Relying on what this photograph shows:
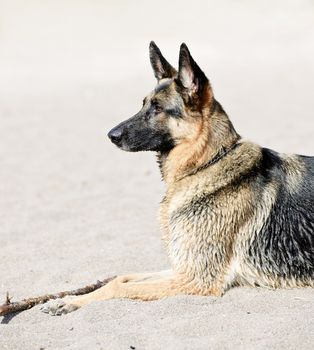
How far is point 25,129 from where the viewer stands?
49.2 feet

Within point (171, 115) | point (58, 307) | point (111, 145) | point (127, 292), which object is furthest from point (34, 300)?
point (111, 145)

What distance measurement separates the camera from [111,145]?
45.8 ft

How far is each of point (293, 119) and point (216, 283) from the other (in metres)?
9.96

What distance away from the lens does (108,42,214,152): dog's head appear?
219 inches

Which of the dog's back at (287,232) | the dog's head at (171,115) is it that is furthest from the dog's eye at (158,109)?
the dog's back at (287,232)

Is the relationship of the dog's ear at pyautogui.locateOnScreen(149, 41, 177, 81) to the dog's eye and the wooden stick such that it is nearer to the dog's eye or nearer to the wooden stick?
the dog's eye

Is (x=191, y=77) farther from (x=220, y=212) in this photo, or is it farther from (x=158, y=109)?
(x=220, y=212)

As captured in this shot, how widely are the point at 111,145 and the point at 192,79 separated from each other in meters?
8.52

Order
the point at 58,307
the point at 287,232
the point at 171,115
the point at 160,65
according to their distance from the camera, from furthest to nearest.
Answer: the point at 160,65 → the point at 171,115 → the point at 287,232 → the point at 58,307

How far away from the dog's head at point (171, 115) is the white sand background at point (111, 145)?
1338 millimetres

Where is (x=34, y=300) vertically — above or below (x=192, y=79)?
below

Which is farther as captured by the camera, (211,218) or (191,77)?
(191,77)

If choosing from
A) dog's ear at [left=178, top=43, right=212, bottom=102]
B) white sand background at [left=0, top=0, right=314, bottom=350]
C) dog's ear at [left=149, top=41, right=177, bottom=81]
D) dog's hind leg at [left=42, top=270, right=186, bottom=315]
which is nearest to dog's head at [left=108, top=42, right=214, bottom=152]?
dog's ear at [left=178, top=43, right=212, bottom=102]

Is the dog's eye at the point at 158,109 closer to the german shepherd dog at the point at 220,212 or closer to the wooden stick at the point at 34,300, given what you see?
the german shepherd dog at the point at 220,212
